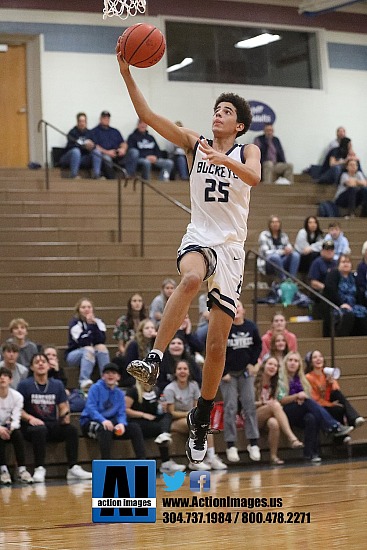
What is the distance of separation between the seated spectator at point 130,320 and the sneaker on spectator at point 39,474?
2216mm

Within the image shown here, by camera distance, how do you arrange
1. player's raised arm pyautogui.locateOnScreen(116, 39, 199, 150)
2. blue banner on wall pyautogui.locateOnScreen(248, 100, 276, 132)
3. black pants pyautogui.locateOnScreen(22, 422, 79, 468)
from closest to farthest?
player's raised arm pyautogui.locateOnScreen(116, 39, 199, 150), black pants pyautogui.locateOnScreen(22, 422, 79, 468), blue banner on wall pyautogui.locateOnScreen(248, 100, 276, 132)

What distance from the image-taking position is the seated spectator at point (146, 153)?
16.7m

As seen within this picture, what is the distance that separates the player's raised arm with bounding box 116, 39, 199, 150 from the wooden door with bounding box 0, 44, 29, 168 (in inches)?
434

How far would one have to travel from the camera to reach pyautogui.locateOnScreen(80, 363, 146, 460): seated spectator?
1073 centimetres

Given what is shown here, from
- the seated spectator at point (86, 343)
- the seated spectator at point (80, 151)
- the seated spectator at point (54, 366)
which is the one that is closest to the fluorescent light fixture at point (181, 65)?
the seated spectator at point (80, 151)

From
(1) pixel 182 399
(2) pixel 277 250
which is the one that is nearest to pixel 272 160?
(2) pixel 277 250

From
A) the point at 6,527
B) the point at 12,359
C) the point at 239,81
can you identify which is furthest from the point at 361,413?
the point at 239,81

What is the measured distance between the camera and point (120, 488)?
6352 mm

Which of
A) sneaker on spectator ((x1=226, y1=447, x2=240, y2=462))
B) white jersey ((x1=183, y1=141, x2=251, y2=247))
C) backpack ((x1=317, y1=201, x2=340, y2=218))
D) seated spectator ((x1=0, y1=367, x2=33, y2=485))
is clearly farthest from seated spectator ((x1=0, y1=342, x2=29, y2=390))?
backpack ((x1=317, y1=201, x2=340, y2=218))

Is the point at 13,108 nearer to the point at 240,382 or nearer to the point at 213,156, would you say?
the point at 240,382

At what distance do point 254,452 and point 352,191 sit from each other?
699 centimetres

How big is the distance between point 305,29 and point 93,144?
563cm

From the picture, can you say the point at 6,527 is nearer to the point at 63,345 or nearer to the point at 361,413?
the point at 63,345

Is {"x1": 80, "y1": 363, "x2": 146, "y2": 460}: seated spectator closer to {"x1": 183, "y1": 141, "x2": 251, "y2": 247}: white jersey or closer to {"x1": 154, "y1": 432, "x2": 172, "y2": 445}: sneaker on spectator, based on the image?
{"x1": 154, "y1": 432, "x2": 172, "y2": 445}: sneaker on spectator
